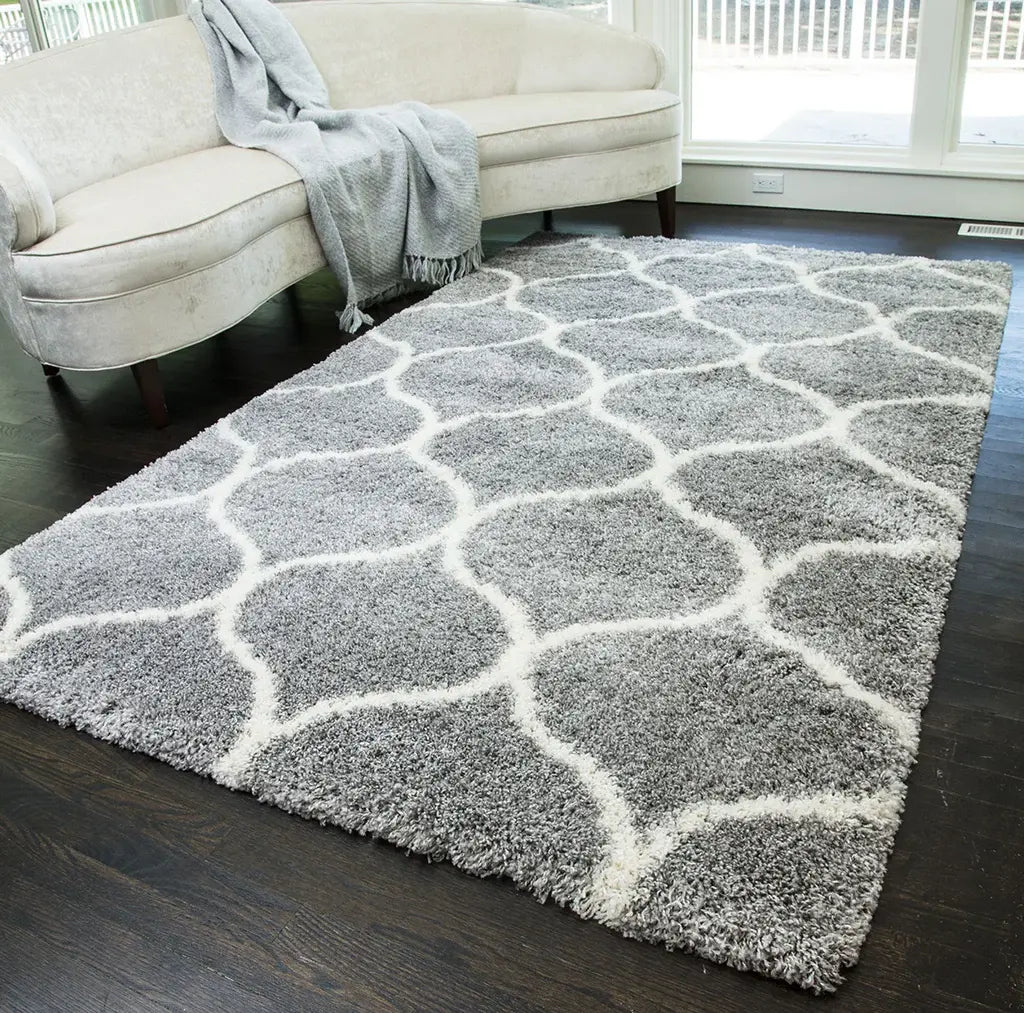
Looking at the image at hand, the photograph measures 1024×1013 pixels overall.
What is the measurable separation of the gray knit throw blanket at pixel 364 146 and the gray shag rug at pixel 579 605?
1.61ft

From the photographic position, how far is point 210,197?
2504 mm

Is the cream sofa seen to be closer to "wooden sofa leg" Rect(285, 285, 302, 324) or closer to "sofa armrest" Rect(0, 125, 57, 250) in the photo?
"sofa armrest" Rect(0, 125, 57, 250)

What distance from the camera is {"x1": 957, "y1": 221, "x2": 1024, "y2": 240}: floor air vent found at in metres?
3.30

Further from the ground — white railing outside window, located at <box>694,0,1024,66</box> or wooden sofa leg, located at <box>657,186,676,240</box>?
white railing outside window, located at <box>694,0,1024,66</box>

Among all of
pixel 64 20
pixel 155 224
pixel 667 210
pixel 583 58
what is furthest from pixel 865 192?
pixel 64 20

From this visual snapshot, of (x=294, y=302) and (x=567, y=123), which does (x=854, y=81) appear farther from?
(x=294, y=302)

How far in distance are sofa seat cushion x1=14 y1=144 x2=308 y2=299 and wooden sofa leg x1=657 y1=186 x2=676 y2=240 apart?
134 centimetres

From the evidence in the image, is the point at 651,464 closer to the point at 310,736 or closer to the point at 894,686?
the point at 894,686

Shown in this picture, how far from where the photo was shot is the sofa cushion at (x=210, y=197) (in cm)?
227

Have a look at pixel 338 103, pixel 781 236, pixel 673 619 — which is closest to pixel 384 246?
pixel 338 103

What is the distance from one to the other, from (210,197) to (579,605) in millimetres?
1545

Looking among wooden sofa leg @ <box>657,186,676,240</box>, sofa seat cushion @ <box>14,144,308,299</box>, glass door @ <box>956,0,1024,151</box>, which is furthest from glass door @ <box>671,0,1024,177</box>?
sofa seat cushion @ <box>14,144,308,299</box>

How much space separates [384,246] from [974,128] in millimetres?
2154

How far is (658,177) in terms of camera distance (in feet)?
11.4
